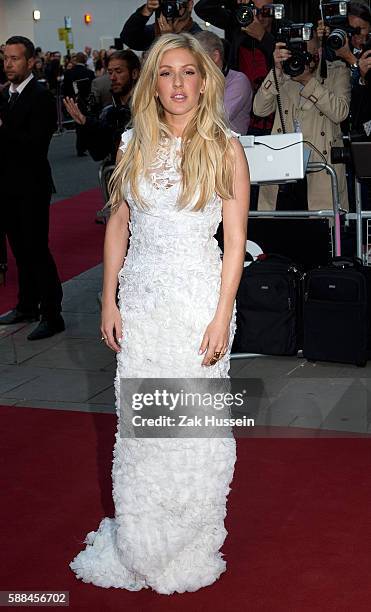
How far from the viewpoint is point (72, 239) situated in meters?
10.8

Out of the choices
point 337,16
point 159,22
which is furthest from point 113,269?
point 337,16

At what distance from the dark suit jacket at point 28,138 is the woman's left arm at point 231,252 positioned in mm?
3733

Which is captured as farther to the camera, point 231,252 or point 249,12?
point 249,12

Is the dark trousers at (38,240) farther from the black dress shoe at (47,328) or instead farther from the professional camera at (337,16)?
the professional camera at (337,16)

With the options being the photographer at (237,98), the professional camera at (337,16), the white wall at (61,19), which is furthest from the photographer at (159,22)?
the white wall at (61,19)

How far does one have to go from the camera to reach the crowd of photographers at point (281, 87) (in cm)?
663

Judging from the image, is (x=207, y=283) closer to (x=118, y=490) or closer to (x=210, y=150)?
(x=210, y=150)

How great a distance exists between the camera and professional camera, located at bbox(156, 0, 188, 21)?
23.6 feet

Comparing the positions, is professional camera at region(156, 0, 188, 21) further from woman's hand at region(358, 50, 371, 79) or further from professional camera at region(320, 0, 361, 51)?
woman's hand at region(358, 50, 371, 79)

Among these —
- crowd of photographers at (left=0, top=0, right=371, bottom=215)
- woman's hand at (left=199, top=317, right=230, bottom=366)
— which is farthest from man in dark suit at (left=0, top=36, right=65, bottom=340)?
woman's hand at (left=199, top=317, right=230, bottom=366)

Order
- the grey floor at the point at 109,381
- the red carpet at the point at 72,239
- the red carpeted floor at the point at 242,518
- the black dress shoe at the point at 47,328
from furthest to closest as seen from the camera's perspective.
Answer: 1. the red carpet at the point at 72,239
2. the black dress shoe at the point at 47,328
3. the grey floor at the point at 109,381
4. the red carpeted floor at the point at 242,518

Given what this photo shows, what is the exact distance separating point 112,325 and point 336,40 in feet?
13.0

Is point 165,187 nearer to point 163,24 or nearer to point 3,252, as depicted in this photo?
point 163,24

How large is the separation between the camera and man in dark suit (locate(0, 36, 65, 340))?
1.58m
